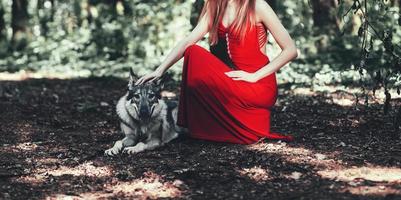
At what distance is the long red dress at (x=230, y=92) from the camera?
17.9 feet

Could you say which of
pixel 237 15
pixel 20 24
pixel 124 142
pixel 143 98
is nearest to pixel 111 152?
pixel 124 142

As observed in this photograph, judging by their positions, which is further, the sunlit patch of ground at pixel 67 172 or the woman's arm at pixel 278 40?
the woman's arm at pixel 278 40

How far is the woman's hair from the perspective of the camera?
5418mm

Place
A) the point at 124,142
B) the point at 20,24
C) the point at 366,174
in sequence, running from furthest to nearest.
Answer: the point at 20,24 < the point at 124,142 < the point at 366,174

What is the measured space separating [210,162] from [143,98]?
2.97ft

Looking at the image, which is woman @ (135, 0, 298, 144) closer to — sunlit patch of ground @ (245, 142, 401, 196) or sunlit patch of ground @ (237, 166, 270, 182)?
sunlit patch of ground @ (245, 142, 401, 196)

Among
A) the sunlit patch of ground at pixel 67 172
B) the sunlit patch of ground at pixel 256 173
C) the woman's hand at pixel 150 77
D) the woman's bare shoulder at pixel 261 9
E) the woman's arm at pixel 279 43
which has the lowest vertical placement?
the sunlit patch of ground at pixel 67 172

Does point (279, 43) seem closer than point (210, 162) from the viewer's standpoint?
No

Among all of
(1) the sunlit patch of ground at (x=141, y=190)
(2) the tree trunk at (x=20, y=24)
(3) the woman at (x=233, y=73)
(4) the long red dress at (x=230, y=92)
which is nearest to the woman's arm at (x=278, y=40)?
(3) the woman at (x=233, y=73)

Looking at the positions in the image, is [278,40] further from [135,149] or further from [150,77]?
[135,149]

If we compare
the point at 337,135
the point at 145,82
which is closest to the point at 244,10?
the point at 145,82

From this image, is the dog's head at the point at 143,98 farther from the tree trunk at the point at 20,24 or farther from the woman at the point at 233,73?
the tree trunk at the point at 20,24

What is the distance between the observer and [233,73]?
5.45 metres

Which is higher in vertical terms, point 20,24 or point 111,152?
point 20,24
